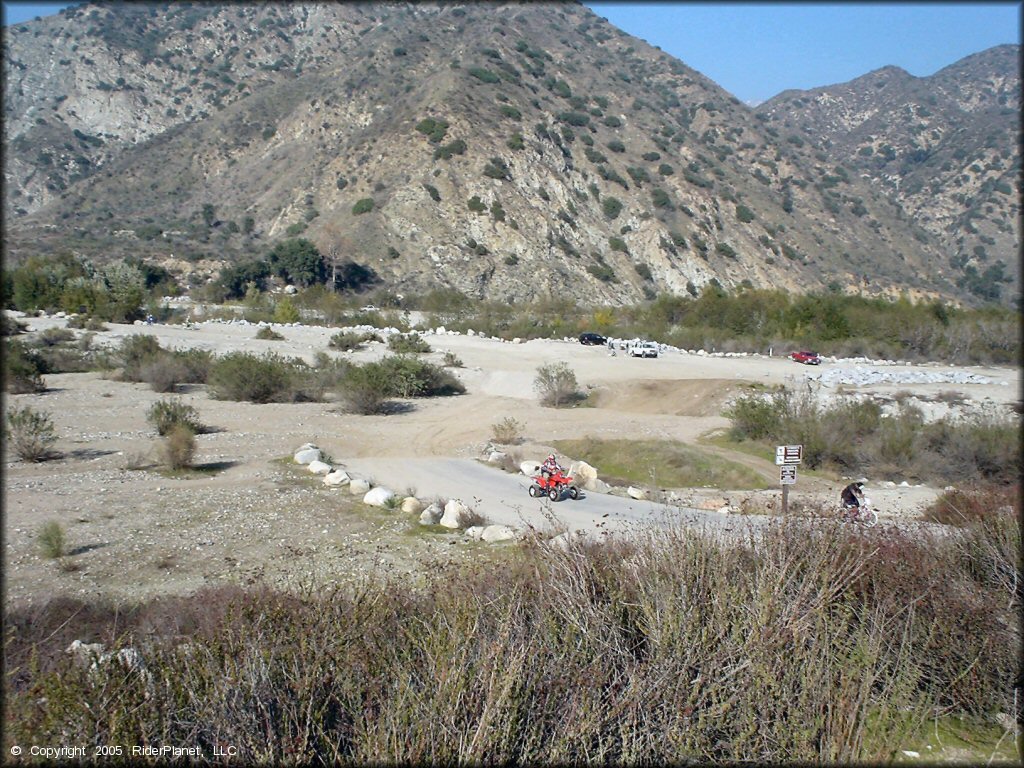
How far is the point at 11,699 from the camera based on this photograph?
14.7ft

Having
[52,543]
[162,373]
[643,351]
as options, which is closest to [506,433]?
[52,543]

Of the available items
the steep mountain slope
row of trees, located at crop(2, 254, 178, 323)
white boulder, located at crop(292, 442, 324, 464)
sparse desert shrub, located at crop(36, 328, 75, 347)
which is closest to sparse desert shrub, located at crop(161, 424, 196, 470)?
white boulder, located at crop(292, 442, 324, 464)

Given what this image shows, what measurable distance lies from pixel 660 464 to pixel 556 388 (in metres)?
11.7

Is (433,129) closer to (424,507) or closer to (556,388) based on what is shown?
(556,388)

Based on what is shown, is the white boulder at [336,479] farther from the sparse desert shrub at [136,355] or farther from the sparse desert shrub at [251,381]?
the sparse desert shrub at [136,355]

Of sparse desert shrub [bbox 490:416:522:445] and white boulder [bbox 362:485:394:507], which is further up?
white boulder [bbox 362:485:394:507]

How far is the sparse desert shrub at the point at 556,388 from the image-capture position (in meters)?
31.4

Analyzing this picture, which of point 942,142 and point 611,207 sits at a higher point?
point 942,142

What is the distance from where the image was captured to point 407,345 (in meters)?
43.0

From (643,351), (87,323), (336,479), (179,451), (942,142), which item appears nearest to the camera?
(336,479)

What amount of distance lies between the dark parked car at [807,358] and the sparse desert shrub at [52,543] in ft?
139

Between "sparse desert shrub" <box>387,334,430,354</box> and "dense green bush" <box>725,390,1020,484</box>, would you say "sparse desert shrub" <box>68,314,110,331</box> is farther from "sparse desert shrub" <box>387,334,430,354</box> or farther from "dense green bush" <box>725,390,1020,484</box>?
"dense green bush" <box>725,390,1020,484</box>

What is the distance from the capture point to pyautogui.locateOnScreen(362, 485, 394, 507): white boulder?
580 inches

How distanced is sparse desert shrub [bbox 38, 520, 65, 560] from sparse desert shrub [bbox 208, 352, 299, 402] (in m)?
16.9
